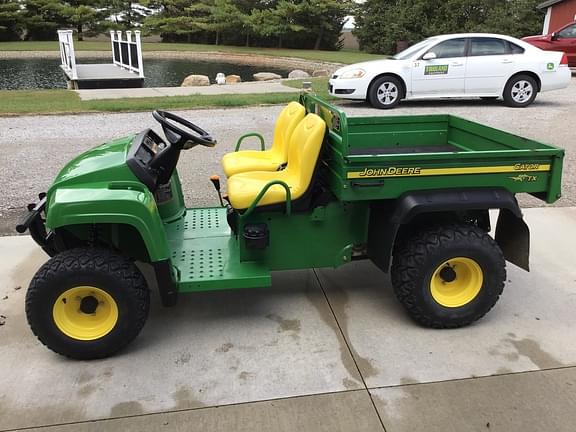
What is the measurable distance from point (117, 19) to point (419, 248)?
43.2m

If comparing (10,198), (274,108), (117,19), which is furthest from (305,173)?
(117,19)

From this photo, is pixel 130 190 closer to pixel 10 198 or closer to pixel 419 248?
pixel 419 248

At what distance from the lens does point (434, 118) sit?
430cm

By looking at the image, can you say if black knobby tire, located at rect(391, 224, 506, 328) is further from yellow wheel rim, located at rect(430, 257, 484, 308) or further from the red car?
the red car

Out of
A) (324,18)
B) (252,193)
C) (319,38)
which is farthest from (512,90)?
(319,38)

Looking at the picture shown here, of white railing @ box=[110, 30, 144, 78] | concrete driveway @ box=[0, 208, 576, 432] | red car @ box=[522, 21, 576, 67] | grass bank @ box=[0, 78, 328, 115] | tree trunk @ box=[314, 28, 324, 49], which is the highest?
tree trunk @ box=[314, 28, 324, 49]

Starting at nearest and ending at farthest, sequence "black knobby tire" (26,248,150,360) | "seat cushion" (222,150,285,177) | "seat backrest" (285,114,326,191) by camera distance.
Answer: "black knobby tire" (26,248,150,360) → "seat backrest" (285,114,326,191) → "seat cushion" (222,150,285,177)

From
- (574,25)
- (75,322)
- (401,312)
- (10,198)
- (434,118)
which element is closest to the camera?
(75,322)

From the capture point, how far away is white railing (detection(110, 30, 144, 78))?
18.3m

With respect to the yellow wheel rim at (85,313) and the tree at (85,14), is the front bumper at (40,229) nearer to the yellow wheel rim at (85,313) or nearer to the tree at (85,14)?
the yellow wheel rim at (85,313)

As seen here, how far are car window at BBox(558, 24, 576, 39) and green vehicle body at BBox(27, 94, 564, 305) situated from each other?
15.3 metres

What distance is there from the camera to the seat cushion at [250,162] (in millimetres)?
4234

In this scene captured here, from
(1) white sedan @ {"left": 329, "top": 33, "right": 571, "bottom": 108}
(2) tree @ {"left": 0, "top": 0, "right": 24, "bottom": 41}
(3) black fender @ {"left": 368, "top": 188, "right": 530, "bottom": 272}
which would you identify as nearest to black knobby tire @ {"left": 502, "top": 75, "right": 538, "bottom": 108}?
(1) white sedan @ {"left": 329, "top": 33, "right": 571, "bottom": 108}

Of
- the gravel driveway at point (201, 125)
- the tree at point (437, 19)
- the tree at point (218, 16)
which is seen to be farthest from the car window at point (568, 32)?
the tree at point (218, 16)
